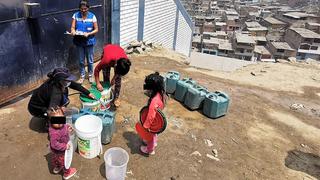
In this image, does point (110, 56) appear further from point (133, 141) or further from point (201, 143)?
point (201, 143)

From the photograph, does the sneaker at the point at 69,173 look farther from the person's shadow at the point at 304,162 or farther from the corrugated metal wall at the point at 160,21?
the corrugated metal wall at the point at 160,21

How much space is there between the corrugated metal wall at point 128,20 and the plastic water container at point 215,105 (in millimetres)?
4907

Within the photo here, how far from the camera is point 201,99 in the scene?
5.86 meters

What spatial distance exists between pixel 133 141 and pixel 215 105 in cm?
201

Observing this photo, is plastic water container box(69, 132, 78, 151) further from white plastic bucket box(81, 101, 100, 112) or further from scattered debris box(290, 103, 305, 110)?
scattered debris box(290, 103, 305, 110)

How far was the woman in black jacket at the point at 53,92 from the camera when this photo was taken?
3639mm

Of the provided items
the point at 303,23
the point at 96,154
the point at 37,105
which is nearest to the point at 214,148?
the point at 96,154

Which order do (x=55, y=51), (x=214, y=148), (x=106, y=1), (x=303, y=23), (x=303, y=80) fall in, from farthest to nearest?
(x=303, y=23) < (x=303, y=80) < (x=106, y=1) < (x=55, y=51) < (x=214, y=148)

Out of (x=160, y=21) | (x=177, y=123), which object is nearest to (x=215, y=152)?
(x=177, y=123)

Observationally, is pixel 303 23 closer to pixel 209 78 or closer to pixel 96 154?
pixel 209 78

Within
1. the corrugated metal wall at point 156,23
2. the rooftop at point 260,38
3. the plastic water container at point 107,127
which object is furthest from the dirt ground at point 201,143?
the rooftop at point 260,38

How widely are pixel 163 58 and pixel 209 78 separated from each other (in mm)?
2340

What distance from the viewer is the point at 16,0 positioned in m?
5.06

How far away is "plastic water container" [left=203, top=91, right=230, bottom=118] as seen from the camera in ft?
18.3
